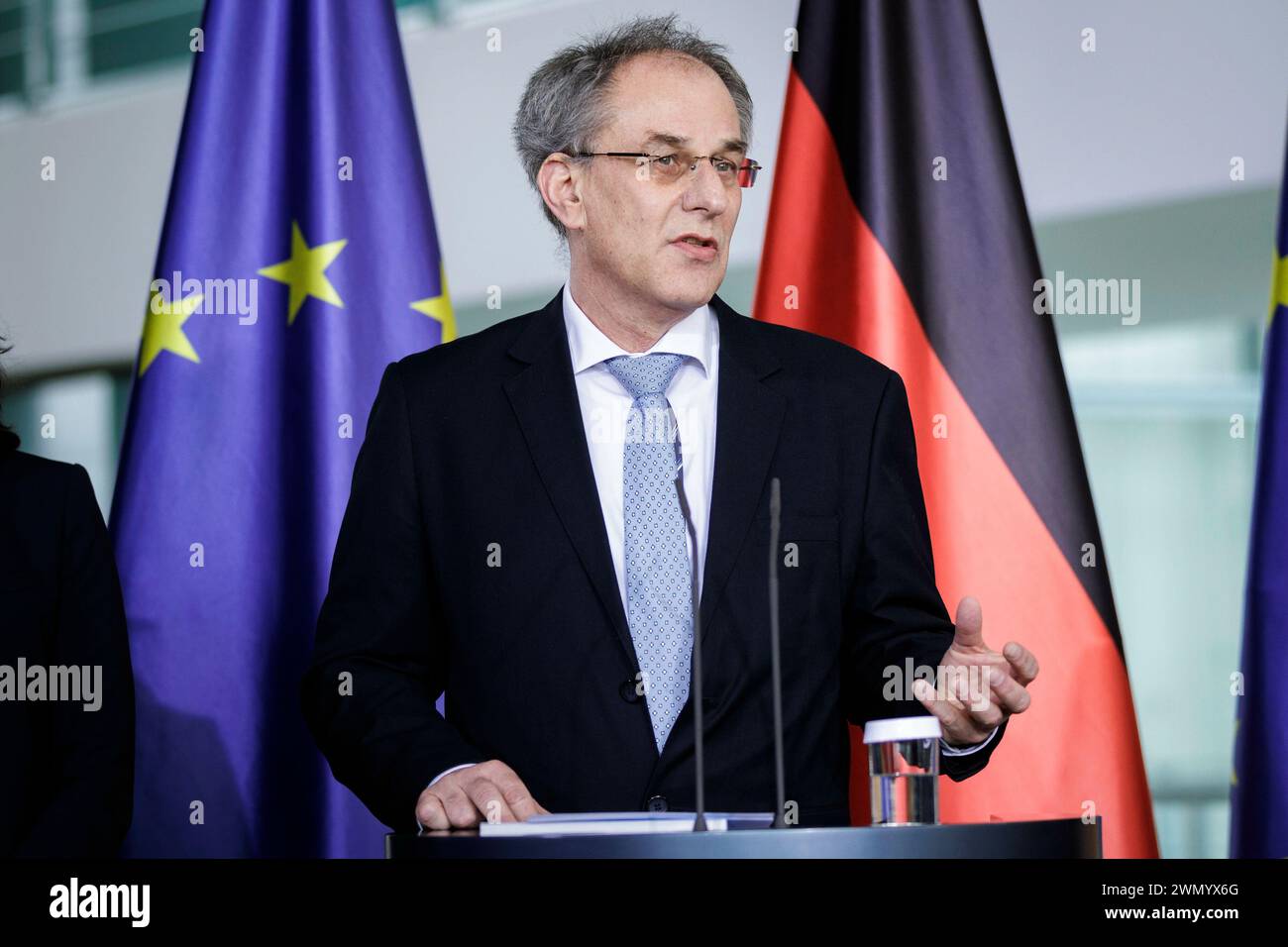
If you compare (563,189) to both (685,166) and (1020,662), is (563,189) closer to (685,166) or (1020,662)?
(685,166)

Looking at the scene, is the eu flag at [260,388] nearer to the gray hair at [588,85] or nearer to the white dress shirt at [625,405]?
the gray hair at [588,85]

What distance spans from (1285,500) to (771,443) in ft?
4.16

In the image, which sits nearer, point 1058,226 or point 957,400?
point 957,400

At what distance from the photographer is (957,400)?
3139 millimetres

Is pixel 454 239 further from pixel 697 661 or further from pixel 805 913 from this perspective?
pixel 805 913

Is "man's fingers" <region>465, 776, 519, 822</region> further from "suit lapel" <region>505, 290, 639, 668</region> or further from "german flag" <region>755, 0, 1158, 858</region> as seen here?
"german flag" <region>755, 0, 1158, 858</region>

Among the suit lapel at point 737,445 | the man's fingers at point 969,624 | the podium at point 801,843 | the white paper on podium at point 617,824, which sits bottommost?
the podium at point 801,843

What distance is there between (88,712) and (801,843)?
1.60 metres

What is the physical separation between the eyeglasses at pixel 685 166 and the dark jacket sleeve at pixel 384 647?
1.83 feet

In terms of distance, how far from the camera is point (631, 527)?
2.31 m

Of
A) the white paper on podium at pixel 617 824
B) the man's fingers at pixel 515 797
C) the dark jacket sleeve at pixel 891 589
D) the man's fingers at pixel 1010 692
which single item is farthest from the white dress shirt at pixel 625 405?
the white paper on podium at pixel 617 824

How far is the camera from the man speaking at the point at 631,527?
2219mm

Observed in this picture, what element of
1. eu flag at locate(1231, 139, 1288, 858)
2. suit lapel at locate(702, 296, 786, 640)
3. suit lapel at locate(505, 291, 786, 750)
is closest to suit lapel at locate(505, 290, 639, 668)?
suit lapel at locate(505, 291, 786, 750)

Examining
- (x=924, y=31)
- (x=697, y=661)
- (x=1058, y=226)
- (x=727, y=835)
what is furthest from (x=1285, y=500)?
(x=727, y=835)
